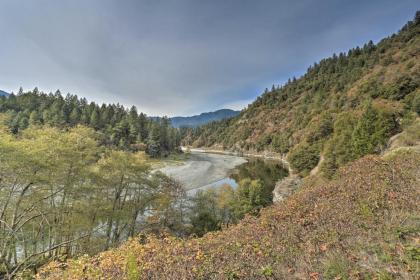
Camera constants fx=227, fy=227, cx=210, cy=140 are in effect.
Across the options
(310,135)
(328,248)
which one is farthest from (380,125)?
(328,248)

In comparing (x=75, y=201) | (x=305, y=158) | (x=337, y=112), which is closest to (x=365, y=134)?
(x=305, y=158)

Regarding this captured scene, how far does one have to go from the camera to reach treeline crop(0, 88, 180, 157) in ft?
190

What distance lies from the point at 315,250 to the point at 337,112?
5105cm

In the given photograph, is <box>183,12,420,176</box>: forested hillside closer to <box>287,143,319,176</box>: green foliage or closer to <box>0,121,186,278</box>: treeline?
<box>287,143,319,176</box>: green foliage

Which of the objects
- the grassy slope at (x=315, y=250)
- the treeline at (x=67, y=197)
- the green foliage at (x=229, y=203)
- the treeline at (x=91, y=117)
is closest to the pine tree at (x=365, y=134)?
the green foliage at (x=229, y=203)

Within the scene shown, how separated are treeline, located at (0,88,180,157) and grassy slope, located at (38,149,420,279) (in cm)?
5495

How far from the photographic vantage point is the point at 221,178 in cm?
4166

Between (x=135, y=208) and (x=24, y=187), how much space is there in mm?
7429

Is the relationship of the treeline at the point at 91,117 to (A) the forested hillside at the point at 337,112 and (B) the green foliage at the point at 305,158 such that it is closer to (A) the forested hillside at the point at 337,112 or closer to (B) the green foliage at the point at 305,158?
(B) the green foliage at the point at 305,158

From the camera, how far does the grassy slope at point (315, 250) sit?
3.28 meters

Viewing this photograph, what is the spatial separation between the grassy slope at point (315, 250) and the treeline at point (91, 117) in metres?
55.0

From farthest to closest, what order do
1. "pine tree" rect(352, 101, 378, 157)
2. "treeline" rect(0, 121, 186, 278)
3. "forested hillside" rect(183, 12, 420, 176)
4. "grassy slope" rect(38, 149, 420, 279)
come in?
1. "forested hillside" rect(183, 12, 420, 176)
2. "pine tree" rect(352, 101, 378, 157)
3. "treeline" rect(0, 121, 186, 278)
4. "grassy slope" rect(38, 149, 420, 279)

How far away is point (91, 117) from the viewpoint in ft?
202

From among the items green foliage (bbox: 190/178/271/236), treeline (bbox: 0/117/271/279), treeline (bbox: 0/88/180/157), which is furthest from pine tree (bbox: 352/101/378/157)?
treeline (bbox: 0/88/180/157)
